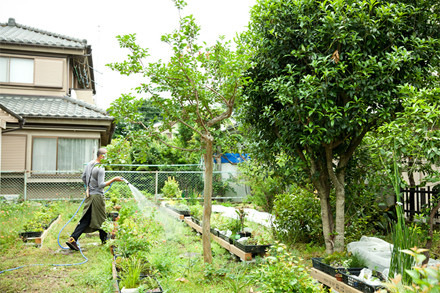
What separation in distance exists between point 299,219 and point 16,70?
13521 millimetres

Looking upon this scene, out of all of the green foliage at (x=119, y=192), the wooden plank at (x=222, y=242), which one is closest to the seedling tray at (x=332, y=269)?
the wooden plank at (x=222, y=242)

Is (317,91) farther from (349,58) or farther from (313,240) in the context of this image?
(313,240)

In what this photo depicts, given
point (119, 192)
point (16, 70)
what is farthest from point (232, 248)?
point (16, 70)

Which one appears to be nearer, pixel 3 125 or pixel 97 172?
pixel 97 172

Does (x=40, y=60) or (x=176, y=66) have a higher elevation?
(x=40, y=60)

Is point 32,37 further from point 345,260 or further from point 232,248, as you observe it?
point 345,260

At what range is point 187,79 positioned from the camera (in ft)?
14.8

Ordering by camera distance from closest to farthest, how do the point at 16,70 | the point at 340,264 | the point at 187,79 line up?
the point at 340,264
the point at 187,79
the point at 16,70

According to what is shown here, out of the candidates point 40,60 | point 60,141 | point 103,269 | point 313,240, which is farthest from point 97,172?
point 40,60

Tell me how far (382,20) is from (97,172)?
18.2 feet

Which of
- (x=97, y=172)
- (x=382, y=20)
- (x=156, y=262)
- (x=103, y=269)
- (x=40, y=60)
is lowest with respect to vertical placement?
(x=103, y=269)

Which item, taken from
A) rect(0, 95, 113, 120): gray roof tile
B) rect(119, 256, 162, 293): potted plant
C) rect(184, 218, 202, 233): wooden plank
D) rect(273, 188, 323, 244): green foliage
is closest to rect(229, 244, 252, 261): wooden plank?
rect(273, 188, 323, 244): green foliage

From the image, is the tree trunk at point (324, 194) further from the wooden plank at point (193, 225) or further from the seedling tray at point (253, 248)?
the wooden plank at point (193, 225)

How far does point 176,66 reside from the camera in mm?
4324
